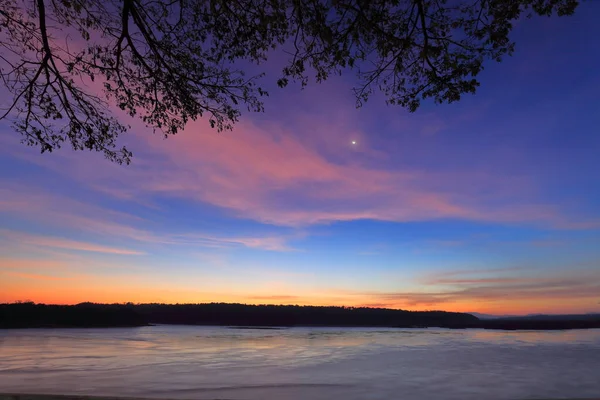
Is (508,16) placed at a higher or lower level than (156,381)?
higher

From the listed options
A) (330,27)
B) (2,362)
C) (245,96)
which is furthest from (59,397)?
(2,362)

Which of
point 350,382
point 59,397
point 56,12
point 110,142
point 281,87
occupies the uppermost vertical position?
point 56,12

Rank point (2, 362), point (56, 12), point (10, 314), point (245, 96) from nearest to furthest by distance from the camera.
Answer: point (56, 12)
point (245, 96)
point (2, 362)
point (10, 314)

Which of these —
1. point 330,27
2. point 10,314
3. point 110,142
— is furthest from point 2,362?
point 10,314

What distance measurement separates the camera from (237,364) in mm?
21016

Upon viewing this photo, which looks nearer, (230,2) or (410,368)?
(230,2)

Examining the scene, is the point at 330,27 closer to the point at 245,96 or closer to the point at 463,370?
the point at 245,96

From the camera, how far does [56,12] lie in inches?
334

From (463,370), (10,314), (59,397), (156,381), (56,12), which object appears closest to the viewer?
(59,397)

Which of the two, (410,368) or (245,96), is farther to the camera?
(410,368)

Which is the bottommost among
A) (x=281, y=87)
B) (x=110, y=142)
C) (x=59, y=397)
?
(x=59, y=397)

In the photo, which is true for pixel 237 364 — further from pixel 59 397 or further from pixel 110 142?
pixel 59 397

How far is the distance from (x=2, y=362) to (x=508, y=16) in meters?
27.0

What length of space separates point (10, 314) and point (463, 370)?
94407 mm
